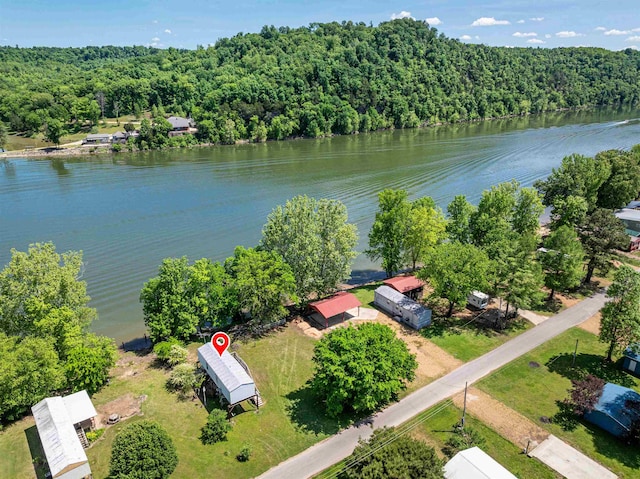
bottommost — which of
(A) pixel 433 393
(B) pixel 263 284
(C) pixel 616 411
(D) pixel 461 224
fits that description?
(A) pixel 433 393

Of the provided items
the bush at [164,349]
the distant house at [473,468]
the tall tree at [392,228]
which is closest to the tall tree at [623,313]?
the distant house at [473,468]

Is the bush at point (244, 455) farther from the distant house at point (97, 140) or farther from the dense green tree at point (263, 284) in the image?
the distant house at point (97, 140)

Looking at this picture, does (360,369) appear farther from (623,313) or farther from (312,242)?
(623,313)

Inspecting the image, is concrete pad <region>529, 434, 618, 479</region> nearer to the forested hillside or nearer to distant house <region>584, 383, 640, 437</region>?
distant house <region>584, 383, 640, 437</region>

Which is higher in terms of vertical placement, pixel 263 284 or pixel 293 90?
pixel 293 90

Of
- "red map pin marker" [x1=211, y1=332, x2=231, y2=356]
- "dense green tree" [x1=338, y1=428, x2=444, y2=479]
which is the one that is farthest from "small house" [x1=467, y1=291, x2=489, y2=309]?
"red map pin marker" [x1=211, y1=332, x2=231, y2=356]

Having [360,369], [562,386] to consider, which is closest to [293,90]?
[562,386]

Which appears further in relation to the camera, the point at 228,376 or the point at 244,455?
the point at 228,376
